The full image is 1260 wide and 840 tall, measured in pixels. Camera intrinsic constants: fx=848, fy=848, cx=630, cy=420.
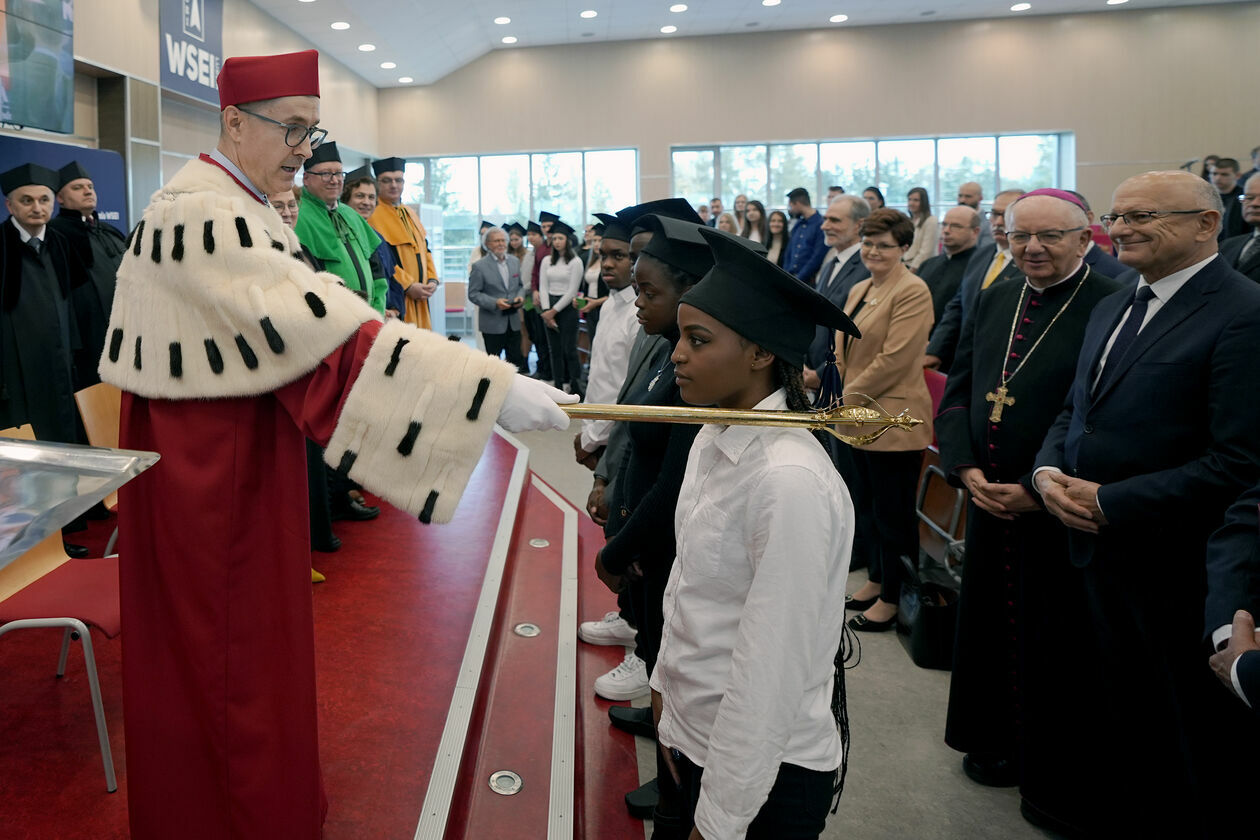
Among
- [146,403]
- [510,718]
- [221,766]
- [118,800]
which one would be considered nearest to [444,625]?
[510,718]

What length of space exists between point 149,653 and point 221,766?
27 cm

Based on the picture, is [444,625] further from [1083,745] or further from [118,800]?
[1083,745]

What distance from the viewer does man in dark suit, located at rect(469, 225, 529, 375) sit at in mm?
9445

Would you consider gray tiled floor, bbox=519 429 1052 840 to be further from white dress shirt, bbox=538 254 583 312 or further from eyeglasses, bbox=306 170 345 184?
white dress shirt, bbox=538 254 583 312

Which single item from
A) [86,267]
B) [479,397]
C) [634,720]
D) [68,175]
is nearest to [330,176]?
[86,267]

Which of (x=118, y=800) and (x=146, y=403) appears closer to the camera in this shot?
(x=146, y=403)

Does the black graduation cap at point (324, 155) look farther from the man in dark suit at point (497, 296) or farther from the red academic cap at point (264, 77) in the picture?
the man in dark suit at point (497, 296)

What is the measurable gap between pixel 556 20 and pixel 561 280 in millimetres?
6327

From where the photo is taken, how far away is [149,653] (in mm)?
1708

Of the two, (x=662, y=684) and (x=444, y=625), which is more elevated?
(x=662, y=684)

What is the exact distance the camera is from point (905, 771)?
2613mm

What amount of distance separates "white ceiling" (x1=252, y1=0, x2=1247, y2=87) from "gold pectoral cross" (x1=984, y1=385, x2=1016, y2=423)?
11235mm

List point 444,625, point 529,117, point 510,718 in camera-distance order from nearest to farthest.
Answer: point 510,718 → point 444,625 → point 529,117

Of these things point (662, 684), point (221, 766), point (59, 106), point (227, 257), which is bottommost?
point (221, 766)
